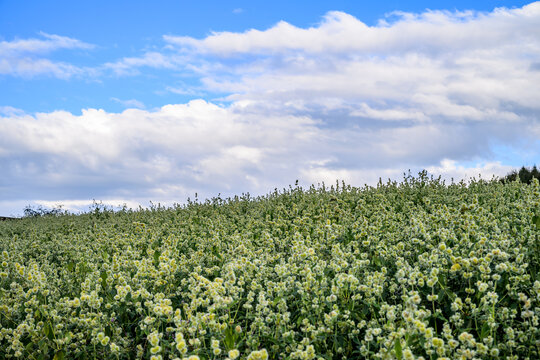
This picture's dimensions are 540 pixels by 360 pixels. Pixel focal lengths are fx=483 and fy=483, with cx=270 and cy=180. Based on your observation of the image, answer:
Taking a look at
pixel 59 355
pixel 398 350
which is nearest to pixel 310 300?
pixel 398 350

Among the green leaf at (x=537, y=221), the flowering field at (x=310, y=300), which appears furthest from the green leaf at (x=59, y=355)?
the green leaf at (x=537, y=221)

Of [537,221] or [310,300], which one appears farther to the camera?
[537,221]

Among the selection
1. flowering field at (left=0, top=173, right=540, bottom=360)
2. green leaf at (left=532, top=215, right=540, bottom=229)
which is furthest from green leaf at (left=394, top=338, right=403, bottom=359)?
green leaf at (left=532, top=215, right=540, bottom=229)

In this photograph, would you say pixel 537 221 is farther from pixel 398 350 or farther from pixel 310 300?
pixel 398 350

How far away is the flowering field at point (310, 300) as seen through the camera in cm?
385

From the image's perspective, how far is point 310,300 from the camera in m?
4.71

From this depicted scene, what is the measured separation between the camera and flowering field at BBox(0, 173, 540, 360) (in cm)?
385

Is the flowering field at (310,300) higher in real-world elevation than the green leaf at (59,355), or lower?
higher

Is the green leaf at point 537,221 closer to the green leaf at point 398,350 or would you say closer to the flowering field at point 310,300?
the flowering field at point 310,300

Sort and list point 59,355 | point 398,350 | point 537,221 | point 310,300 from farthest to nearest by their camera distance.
→ point 537,221 → point 59,355 → point 310,300 → point 398,350

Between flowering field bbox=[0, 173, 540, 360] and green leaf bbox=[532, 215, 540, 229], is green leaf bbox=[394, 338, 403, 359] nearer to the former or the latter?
flowering field bbox=[0, 173, 540, 360]

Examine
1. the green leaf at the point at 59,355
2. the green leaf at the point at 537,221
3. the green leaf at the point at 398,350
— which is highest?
the green leaf at the point at 537,221

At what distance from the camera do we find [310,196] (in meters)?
12.4

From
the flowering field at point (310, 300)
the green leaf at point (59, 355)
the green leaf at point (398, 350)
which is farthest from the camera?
the green leaf at point (59, 355)
